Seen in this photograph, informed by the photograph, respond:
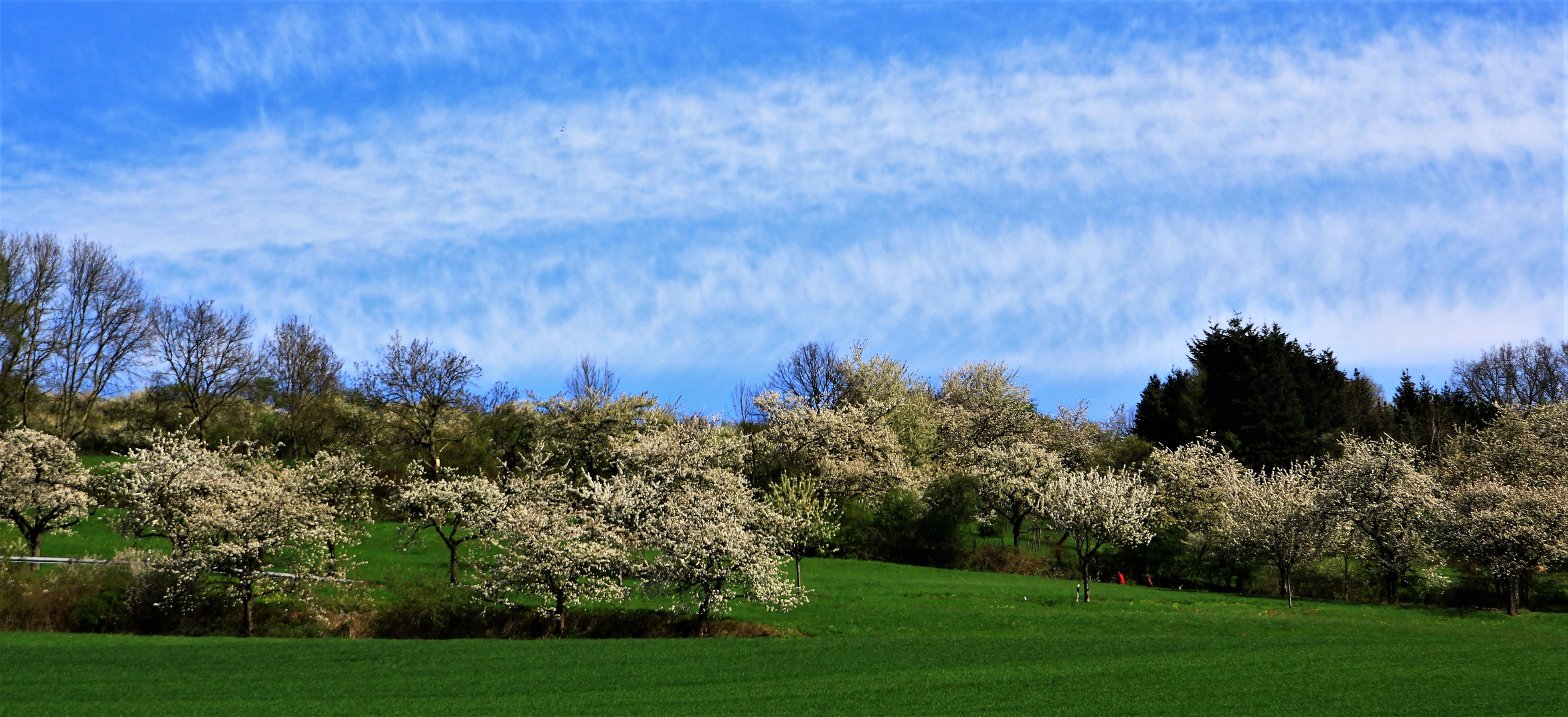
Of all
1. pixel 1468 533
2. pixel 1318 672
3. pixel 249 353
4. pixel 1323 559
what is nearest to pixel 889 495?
pixel 1323 559

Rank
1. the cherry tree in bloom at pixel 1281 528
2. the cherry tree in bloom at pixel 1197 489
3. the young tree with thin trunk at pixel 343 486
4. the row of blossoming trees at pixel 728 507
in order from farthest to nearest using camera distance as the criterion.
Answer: the cherry tree in bloom at pixel 1197 489
the cherry tree in bloom at pixel 1281 528
the young tree with thin trunk at pixel 343 486
the row of blossoming trees at pixel 728 507

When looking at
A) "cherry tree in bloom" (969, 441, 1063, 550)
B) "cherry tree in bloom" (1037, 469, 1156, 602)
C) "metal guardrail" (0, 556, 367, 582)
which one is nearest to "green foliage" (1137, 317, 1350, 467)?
"cherry tree in bloom" (969, 441, 1063, 550)

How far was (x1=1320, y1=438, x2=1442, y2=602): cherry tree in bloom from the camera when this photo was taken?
43406 mm

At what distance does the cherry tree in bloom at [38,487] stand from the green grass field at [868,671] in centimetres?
1170

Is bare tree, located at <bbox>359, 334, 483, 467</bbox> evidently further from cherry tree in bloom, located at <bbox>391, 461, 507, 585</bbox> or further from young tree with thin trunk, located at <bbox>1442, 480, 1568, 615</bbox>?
young tree with thin trunk, located at <bbox>1442, 480, 1568, 615</bbox>

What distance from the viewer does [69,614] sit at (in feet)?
106

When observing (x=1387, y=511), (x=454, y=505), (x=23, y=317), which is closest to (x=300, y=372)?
(x=23, y=317)

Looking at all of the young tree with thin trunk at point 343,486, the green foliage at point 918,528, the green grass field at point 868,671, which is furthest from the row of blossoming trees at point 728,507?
the green grass field at point 868,671

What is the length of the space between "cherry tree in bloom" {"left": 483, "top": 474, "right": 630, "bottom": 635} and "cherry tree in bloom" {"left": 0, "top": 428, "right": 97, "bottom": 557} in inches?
769

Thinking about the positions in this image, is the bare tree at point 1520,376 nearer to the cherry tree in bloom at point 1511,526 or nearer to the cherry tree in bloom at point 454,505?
the cherry tree in bloom at point 1511,526

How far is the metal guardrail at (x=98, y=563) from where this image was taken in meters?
33.6

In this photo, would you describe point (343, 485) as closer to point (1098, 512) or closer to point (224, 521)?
point (224, 521)

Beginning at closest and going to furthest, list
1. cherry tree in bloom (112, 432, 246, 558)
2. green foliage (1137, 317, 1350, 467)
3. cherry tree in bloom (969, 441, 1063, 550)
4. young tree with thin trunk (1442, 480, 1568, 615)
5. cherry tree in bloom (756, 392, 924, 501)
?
cherry tree in bloom (112, 432, 246, 558)
young tree with thin trunk (1442, 480, 1568, 615)
cherry tree in bloom (756, 392, 924, 501)
cherry tree in bloom (969, 441, 1063, 550)
green foliage (1137, 317, 1350, 467)

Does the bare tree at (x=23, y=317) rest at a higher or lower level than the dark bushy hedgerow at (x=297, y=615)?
higher
